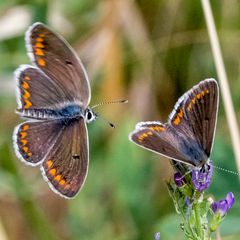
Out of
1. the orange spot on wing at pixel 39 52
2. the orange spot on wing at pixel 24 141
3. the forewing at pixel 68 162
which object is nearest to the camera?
the forewing at pixel 68 162

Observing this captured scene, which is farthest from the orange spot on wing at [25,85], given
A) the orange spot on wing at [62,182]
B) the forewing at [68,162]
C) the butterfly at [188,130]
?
the butterfly at [188,130]

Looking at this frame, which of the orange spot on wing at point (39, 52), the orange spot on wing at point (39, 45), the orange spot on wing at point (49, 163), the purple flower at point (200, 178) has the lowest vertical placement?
the purple flower at point (200, 178)

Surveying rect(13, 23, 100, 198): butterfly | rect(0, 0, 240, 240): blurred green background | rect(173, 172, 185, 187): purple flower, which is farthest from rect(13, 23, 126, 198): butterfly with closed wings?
rect(0, 0, 240, 240): blurred green background

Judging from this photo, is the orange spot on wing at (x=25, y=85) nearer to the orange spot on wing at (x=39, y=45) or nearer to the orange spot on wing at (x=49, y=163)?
the orange spot on wing at (x=39, y=45)

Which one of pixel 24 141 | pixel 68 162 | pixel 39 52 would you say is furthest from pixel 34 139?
pixel 39 52

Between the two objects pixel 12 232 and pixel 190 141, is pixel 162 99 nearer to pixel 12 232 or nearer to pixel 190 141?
pixel 12 232

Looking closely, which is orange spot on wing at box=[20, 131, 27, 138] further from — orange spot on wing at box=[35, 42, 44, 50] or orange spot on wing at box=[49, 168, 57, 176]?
orange spot on wing at box=[35, 42, 44, 50]

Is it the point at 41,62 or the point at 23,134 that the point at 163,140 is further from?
the point at 41,62
